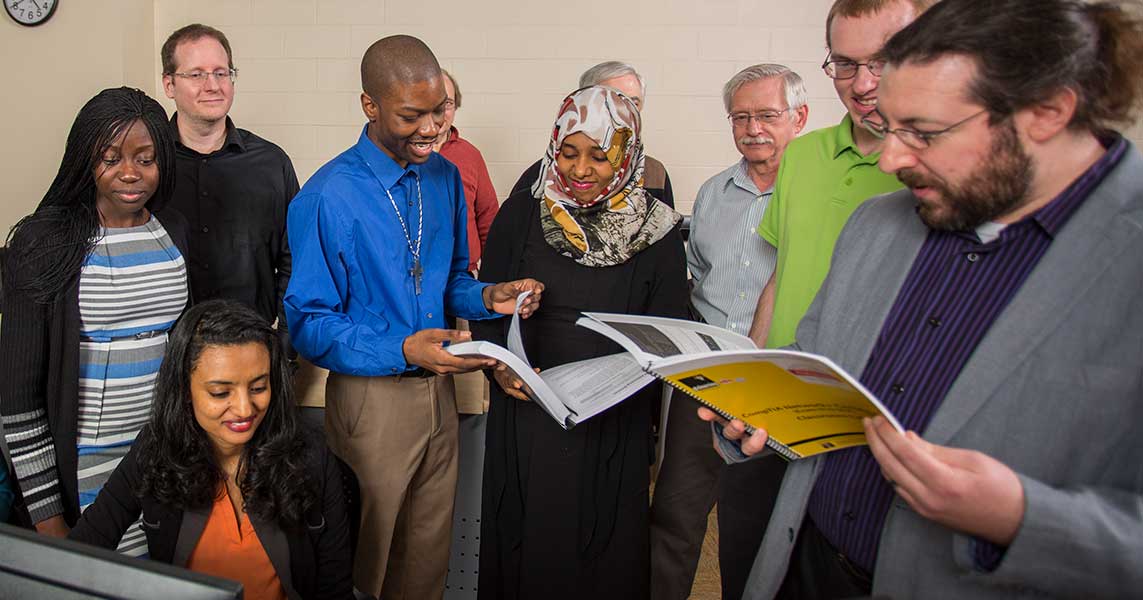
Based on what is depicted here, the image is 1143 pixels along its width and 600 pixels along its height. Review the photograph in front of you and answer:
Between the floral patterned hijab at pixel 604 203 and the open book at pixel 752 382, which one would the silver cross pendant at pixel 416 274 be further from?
the open book at pixel 752 382

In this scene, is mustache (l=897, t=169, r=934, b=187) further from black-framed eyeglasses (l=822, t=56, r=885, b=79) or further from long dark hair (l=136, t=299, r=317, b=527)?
long dark hair (l=136, t=299, r=317, b=527)

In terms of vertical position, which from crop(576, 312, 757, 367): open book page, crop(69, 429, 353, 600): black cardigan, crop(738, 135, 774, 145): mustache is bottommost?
crop(69, 429, 353, 600): black cardigan

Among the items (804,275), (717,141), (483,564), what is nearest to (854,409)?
(804,275)

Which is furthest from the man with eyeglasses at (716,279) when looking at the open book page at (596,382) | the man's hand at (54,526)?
the man's hand at (54,526)

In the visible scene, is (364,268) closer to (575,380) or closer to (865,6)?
(575,380)

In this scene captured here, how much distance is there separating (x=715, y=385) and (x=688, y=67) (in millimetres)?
3660

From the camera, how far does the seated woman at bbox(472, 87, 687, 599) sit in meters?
1.89

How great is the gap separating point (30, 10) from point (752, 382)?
4.36 m

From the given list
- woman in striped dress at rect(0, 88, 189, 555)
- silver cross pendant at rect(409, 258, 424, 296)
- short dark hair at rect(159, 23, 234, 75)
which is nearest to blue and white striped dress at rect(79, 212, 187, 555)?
woman in striped dress at rect(0, 88, 189, 555)

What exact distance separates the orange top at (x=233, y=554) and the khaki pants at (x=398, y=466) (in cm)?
41

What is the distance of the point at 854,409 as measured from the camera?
3.37 ft

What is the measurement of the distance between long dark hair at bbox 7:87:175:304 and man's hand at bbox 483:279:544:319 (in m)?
0.79

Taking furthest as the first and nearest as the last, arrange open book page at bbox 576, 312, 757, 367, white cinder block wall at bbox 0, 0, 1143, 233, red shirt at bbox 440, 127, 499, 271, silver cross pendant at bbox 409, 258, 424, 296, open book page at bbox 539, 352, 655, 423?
1. white cinder block wall at bbox 0, 0, 1143, 233
2. red shirt at bbox 440, 127, 499, 271
3. silver cross pendant at bbox 409, 258, 424, 296
4. open book page at bbox 539, 352, 655, 423
5. open book page at bbox 576, 312, 757, 367

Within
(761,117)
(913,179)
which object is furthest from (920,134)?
(761,117)
